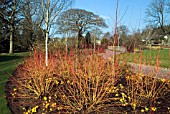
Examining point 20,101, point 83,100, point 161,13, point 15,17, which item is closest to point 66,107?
point 83,100

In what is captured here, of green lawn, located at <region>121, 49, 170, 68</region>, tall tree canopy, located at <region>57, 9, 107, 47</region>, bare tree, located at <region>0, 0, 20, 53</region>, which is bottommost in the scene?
green lawn, located at <region>121, 49, 170, 68</region>

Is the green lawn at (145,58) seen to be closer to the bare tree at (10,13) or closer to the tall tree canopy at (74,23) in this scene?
the tall tree canopy at (74,23)

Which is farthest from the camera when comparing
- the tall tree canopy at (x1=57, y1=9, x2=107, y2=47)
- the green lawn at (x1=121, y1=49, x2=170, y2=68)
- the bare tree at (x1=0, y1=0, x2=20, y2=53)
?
the bare tree at (x1=0, y1=0, x2=20, y2=53)

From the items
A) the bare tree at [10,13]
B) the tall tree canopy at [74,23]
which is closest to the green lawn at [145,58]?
the tall tree canopy at [74,23]

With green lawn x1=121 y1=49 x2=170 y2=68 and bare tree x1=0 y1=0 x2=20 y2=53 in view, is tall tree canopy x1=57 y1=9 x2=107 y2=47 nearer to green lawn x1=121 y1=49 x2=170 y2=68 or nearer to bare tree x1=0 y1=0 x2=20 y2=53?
green lawn x1=121 y1=49 x2=170 y2=68

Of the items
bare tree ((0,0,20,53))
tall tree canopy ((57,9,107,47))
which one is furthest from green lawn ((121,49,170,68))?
bare tree ((0,0,20,53))

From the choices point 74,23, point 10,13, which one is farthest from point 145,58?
point 10,13

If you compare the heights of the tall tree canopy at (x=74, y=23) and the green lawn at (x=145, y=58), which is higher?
the tall tree canopy at (x=74, y=23)

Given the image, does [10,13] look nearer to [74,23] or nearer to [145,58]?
[74,23]

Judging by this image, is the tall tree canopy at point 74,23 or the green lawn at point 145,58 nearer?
the green lawn at point 145,58

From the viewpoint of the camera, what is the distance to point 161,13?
1329 inches

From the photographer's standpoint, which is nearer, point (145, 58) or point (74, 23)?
point (145, 58)

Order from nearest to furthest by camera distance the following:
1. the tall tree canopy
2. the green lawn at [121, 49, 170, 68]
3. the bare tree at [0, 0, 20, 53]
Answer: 1. the green lawn at [121, 49, 170, 68]
2. the tall tree canopy
3. the bare tree at [0, 0, 20, 53]

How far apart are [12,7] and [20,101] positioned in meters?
17.9
